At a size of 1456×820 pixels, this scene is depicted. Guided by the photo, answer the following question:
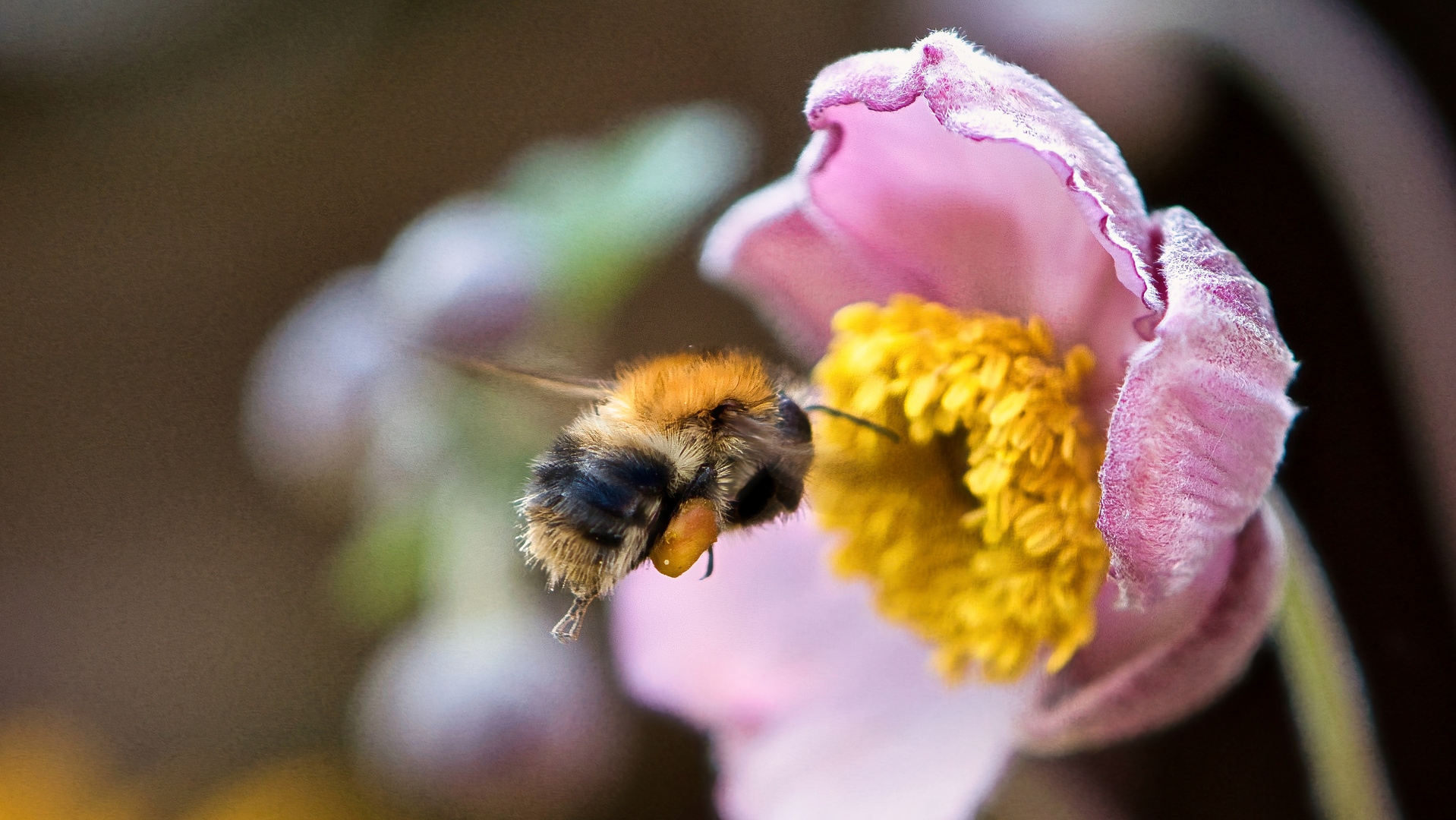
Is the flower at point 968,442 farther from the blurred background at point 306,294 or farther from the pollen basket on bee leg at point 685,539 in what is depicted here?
the blurred background at point 306,294

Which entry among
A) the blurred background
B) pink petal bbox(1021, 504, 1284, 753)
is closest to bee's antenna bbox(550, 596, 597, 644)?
pink petal bbox(1021, 504, 1284, 753)

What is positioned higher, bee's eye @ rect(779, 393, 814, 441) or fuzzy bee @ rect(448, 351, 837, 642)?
bee's eye @ rect(779, 393, 814, 441)

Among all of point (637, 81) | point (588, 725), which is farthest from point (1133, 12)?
point (588, 725)

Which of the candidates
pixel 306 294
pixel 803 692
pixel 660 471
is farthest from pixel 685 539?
pixel 306 294

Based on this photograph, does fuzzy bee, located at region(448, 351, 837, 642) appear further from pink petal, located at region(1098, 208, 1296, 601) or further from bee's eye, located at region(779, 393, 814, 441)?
pink petal, located at region(1098, 208, 1296, 601)

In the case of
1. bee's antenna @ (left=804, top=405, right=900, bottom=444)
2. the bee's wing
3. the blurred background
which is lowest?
the blurred background

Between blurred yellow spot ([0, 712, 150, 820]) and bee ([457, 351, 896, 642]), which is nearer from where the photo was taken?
bee ([457, 351, 896, 642])
